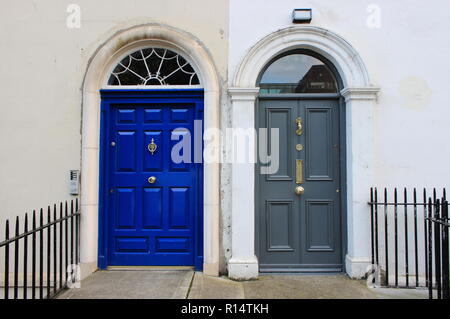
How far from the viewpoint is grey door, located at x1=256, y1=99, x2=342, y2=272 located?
14.8 ft

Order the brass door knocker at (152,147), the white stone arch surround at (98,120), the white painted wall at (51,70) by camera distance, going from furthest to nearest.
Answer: the brass door knocker at (152,147)
the white painted wall at (51,70)
the white stone arch surround at (98,120)

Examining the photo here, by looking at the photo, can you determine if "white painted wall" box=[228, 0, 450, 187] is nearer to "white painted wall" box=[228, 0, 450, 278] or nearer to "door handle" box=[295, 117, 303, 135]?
"white painted wall" box=[228, 0, 450, 278]

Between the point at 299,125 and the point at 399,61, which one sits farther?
the point at 299,125

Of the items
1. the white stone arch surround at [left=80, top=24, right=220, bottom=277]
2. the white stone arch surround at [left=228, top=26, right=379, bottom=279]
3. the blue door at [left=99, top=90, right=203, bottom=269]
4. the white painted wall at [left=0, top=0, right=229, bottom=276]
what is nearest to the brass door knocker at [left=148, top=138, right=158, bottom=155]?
the blue door at [left=99, top=90, right=203, bottom=269]

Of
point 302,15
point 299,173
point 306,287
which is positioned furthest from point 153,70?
point 306,287

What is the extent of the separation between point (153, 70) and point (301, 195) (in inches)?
105

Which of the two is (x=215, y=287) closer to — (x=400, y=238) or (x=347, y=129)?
(x=400, y=238)

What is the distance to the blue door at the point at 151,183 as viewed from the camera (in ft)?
14.9

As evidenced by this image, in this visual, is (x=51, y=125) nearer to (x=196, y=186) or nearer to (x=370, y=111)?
(x=196, y=186)

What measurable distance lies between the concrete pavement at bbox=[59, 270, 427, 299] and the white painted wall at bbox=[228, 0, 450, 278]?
25.4 inches

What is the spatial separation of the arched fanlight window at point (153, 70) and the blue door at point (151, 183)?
0.18 meters

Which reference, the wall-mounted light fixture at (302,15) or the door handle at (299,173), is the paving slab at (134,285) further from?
the wall-mounted light fixture at (302,15)

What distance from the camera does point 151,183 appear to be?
179 inches

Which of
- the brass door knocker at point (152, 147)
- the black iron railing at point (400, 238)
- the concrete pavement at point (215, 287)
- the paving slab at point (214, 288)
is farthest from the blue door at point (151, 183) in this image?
the black iron railing at point (400, 238)
